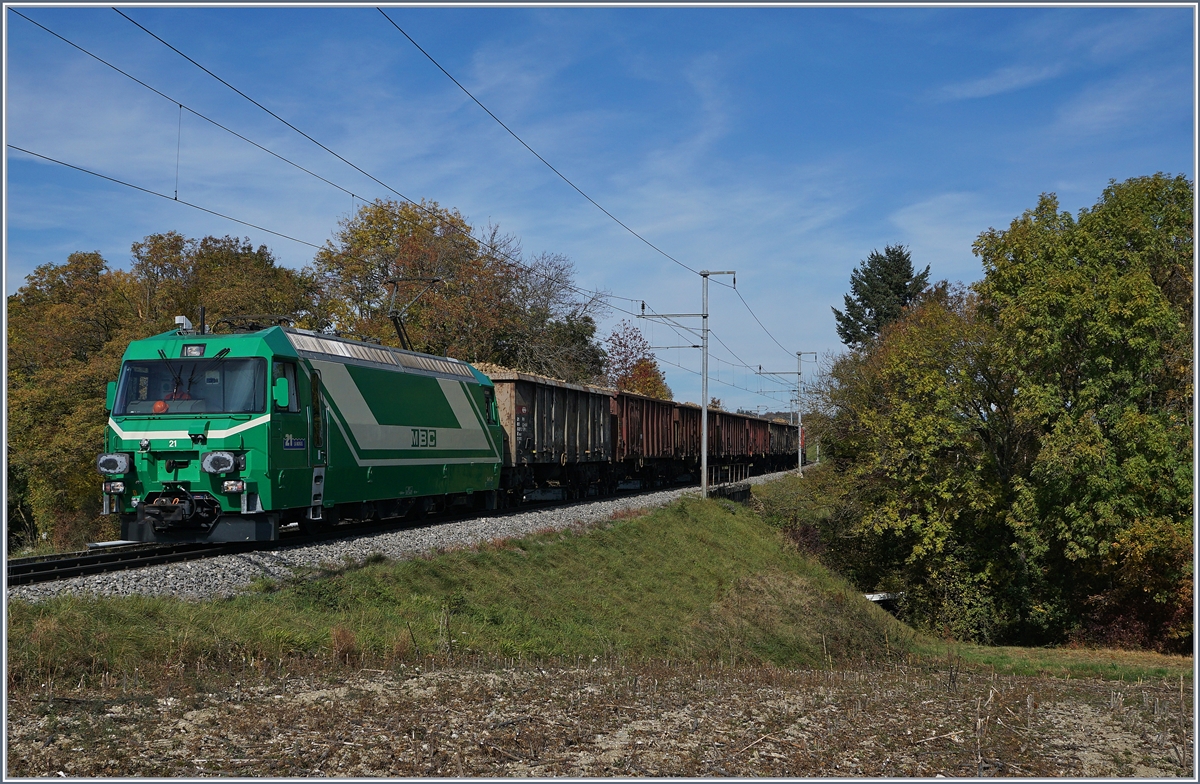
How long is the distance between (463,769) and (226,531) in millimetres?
9490

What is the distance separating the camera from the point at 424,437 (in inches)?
790

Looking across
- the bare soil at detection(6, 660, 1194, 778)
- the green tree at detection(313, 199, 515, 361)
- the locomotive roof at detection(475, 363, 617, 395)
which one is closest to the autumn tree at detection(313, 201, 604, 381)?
the green tree at detection(313, 199, 515, 361)

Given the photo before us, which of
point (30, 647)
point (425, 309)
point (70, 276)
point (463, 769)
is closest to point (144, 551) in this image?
point (30, 647)

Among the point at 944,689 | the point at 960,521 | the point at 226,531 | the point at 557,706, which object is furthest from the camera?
the point at 960,521

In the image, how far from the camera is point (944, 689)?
10258 millimetres

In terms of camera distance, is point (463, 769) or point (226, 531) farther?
point (226, 531)

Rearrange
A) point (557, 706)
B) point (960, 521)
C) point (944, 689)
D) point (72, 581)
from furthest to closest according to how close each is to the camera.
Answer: point (960, 521), point (72, 581), point (944, 689), point (557, 706)

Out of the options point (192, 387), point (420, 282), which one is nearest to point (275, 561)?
point (192, 387)

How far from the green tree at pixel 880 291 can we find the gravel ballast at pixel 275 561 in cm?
5747

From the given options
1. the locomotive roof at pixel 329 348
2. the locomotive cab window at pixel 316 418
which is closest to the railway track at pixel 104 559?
the locomotive cab window at pixel 316 418

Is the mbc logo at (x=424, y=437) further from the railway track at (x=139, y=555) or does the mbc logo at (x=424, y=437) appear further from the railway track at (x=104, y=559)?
the railway track at (x=104, y=559)

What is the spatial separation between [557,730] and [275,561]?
8.03 m

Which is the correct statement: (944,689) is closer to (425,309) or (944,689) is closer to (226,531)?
(226,531)

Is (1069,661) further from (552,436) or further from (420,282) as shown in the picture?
(420,282)
